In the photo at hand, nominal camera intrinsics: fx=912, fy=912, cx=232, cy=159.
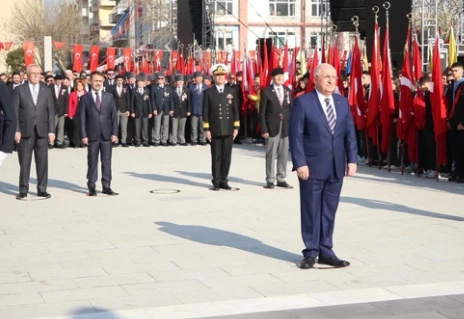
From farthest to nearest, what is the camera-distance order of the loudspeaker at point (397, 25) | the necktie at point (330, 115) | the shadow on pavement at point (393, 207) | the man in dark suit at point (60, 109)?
the man in dark suit at point (60, 109) < the loudspeaker at point (397, 25) < the shadow on pavement at point (393, 207) < the necktie at point (330, 115)

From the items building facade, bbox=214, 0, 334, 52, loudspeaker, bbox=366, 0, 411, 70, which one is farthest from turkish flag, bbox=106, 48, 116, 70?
building facade, bbox=214, 0, 334, 52

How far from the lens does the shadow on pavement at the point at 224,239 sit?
8.98 meters

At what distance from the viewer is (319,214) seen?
27.3ft

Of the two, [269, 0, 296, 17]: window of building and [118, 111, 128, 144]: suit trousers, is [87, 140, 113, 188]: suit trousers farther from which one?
[269, 0, 296, 17]: window of building

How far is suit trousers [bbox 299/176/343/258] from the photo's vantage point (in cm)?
826

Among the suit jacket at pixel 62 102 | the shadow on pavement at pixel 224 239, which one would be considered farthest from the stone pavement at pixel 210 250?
the suit jacket at pixel 62 102

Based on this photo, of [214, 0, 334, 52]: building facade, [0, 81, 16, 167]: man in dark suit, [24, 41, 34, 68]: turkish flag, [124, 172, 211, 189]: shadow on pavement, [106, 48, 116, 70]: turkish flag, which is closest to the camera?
[0, 81, 16, 167]: man in dark suit

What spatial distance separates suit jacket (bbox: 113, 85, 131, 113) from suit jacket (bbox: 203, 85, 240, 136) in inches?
380

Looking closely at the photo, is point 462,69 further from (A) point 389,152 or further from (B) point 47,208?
(B) point 47,208

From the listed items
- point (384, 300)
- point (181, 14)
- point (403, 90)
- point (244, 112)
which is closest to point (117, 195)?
point (403, 90)

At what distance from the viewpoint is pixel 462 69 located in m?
15.0

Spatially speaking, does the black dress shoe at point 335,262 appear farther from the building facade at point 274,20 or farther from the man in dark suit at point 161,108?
the building facade at point 274,20

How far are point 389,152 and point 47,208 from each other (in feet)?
24.1

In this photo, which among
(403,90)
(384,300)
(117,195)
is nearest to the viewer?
(384,300)
